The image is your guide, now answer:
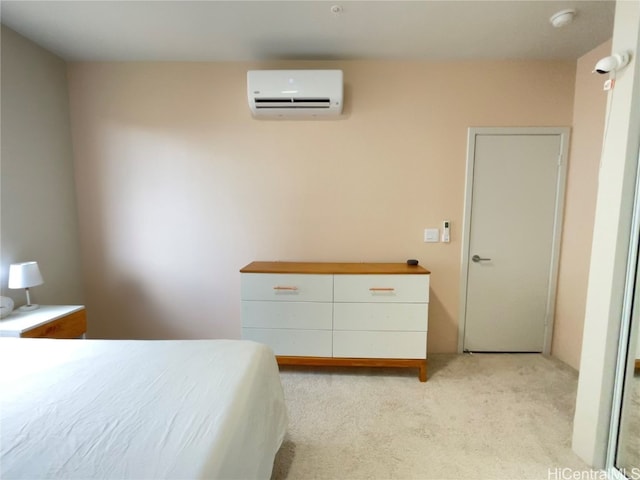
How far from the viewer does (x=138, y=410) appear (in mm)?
1013

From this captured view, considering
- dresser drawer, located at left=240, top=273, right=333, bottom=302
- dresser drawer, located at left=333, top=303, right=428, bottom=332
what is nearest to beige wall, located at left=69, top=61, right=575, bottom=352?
dresser drawer, located at left=240, top=273, right=333, bottom=302

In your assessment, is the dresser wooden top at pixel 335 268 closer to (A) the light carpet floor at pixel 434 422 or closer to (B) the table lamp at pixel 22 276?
(A) the light carpet floor at pixel 434 422

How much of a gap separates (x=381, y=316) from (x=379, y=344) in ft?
0.76

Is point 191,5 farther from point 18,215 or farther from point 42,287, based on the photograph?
point 42,287

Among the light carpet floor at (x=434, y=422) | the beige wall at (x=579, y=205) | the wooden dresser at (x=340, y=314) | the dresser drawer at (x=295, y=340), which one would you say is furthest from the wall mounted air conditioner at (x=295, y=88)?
the light carpet floor at (x=434, y=422)

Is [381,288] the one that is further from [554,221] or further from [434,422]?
[554,221]

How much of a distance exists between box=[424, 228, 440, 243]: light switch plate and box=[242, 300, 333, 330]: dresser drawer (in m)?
1.11

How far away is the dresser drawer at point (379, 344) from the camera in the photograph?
7.25ft

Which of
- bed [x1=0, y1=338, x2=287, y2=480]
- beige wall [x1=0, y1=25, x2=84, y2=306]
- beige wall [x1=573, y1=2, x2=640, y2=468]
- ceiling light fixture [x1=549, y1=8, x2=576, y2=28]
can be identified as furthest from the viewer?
beige wall [x1=0, y1=25, x2=84, y2=306]

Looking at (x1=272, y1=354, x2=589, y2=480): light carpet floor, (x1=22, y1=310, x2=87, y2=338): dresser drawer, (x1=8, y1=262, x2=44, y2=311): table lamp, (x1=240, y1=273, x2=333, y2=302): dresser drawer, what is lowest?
(x1=272, y1=354, x2=589, y2=480): light carpet floor

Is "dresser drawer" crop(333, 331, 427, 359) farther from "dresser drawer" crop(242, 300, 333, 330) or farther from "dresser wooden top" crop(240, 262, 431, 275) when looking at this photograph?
"dresser wooden top" crop(240, 262, 431, 275)

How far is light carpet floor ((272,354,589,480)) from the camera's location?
58.8 inches

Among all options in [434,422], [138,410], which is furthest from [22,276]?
[434,422]

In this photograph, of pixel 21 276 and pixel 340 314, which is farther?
pixel 340 314
